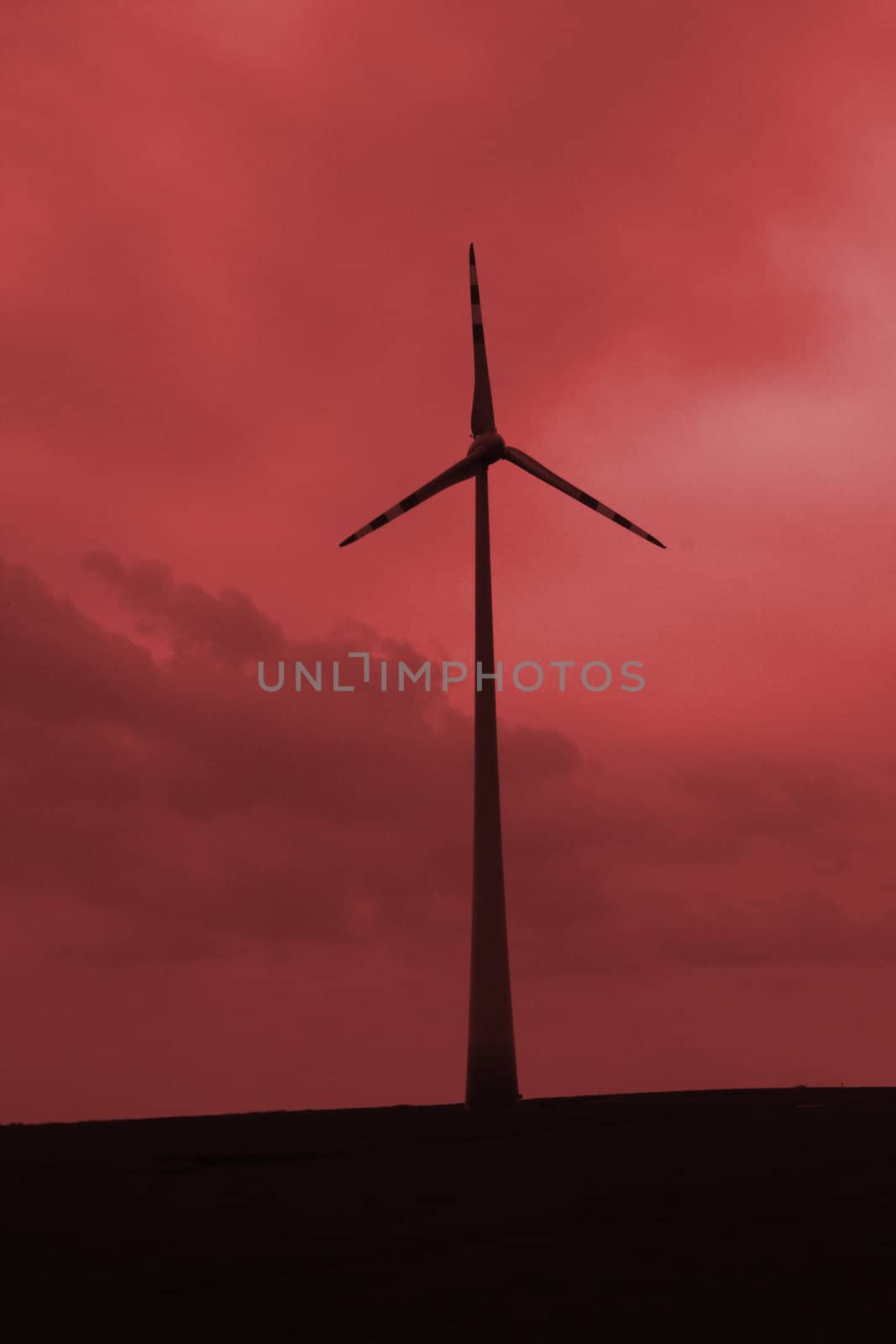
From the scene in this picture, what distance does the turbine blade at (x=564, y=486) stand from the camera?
90.5m

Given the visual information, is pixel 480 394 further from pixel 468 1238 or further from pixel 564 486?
pixel 468 1238

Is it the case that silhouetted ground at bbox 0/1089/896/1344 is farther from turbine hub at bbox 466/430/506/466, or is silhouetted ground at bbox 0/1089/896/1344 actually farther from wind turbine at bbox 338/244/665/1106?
turbine hub at bbox 466/430/506/466

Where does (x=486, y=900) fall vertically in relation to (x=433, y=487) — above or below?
below

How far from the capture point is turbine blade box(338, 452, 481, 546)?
291 ft

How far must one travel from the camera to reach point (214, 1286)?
29.2 meters

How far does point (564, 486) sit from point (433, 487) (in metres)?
6.80

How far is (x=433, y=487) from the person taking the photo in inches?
3561

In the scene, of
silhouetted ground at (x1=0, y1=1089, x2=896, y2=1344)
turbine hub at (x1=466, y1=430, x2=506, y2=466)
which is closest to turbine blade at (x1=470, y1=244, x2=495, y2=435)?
turbine hub at (x1=466, y1=430, x2=506, y2=466)

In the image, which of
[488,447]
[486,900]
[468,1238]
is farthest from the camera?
[488,447]

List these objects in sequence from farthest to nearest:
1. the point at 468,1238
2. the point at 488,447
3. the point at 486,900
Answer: the point at 488,447, the point at 486,900, the point at 468,1238

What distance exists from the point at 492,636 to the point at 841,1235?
2097 inches

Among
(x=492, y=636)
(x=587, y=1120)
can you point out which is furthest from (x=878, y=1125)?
(x=492, y=636)

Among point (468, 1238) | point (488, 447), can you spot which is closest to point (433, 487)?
point (488, 447)

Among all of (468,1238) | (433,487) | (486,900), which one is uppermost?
(433,487)
